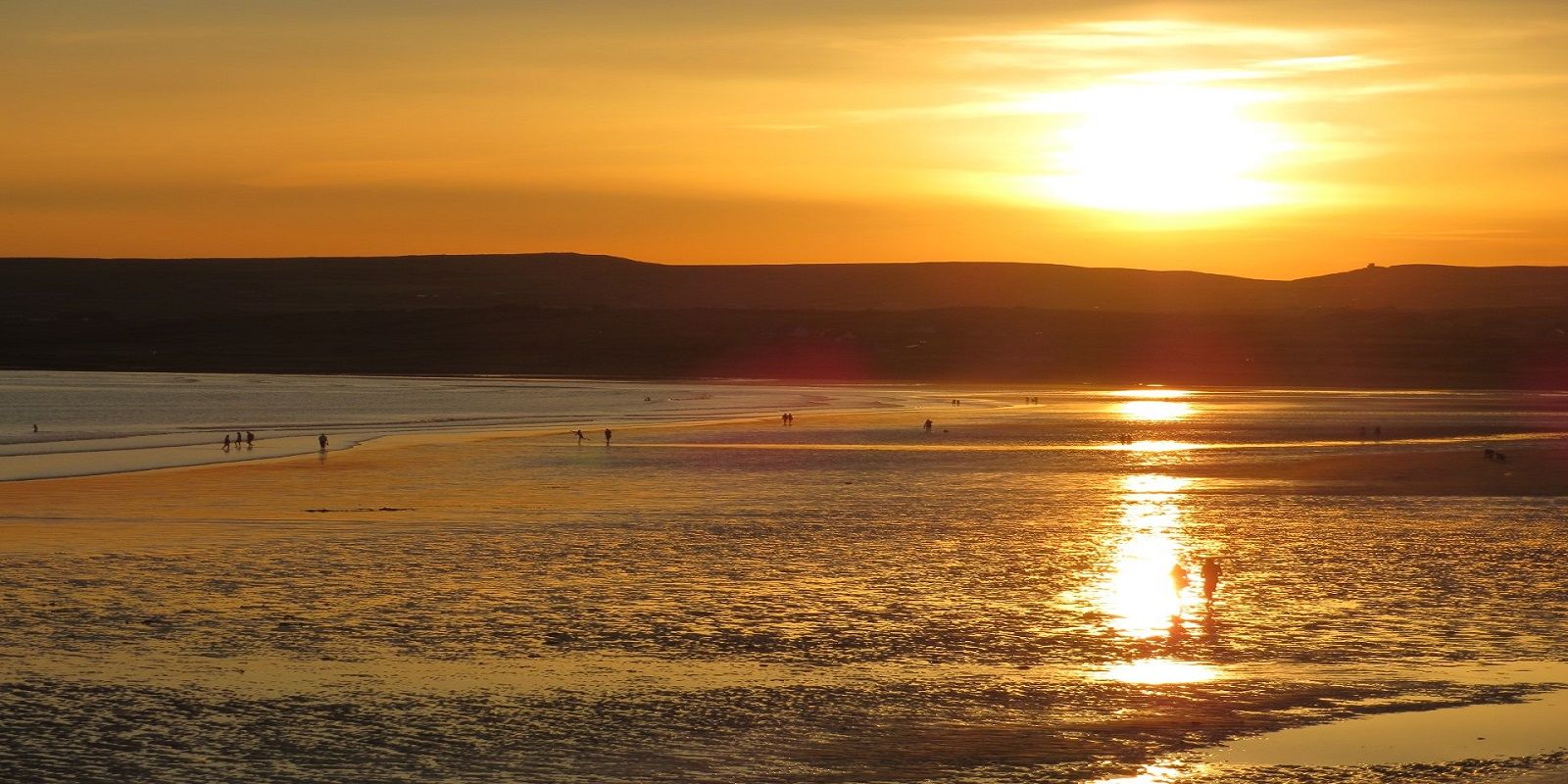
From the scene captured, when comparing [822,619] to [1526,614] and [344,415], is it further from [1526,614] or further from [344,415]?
[344,415]

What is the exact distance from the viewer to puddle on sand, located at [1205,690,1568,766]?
1125 cm

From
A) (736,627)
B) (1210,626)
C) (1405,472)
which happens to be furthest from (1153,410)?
(736,627)

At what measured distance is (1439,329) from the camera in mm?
126562

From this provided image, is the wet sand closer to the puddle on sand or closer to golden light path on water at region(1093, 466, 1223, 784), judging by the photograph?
golden light path on water at region(1093, 466, 1223, 784)

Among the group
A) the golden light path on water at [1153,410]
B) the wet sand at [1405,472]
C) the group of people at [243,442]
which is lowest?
the wet sand at [1405,472]

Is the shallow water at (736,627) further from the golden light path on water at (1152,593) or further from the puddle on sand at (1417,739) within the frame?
the puddle on sand at (1417,739)

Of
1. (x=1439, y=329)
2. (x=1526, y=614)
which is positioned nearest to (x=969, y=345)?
(x=1439, y=329)

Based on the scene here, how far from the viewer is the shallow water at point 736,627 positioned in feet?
37.8

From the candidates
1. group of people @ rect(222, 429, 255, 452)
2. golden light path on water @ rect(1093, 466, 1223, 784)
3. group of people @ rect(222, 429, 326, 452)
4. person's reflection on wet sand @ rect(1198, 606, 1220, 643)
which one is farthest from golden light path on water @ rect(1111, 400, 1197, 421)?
person's reflection on wet sand @ rect(1198, 606, 1220, 643)

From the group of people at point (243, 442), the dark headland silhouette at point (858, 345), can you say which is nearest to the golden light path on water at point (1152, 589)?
the group of people at point (243, 442)

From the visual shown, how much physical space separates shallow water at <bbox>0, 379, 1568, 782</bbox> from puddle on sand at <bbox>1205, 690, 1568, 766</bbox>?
257 mm

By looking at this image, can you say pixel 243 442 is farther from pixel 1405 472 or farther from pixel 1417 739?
pixel 1417 739

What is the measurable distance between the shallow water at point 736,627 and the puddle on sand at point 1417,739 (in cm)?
26

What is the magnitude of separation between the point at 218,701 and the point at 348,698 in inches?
38.7
